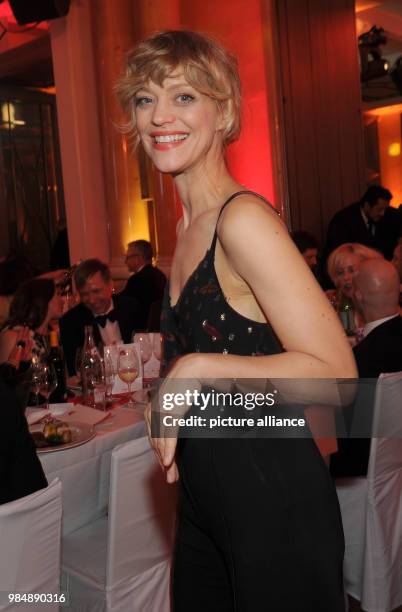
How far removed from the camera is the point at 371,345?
2602 mm

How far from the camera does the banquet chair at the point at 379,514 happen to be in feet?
7.52

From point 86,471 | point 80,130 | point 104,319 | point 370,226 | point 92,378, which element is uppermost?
point 80,130

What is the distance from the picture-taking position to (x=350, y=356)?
0.94m

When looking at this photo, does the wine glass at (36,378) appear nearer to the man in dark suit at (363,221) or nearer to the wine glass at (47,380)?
the wine glass at (47,380)

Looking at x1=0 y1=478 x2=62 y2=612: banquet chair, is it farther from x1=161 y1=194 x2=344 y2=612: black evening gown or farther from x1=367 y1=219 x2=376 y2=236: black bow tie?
x1=367 y1=219 x2=376 y2=236: black bow tie

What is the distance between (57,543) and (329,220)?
228 inches

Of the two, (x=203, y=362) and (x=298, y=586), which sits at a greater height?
(x=203, y=362)

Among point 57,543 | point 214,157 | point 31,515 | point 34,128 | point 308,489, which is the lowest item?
point 57,543

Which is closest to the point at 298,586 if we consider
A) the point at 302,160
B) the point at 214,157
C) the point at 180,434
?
the point at 180,434

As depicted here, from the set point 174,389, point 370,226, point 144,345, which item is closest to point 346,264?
point 144,345

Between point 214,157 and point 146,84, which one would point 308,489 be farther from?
point 146,84

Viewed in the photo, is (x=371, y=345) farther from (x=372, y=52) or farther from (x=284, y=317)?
(x=372, y=52)

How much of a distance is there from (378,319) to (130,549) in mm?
1363

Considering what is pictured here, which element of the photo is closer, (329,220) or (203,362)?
(203,362)
